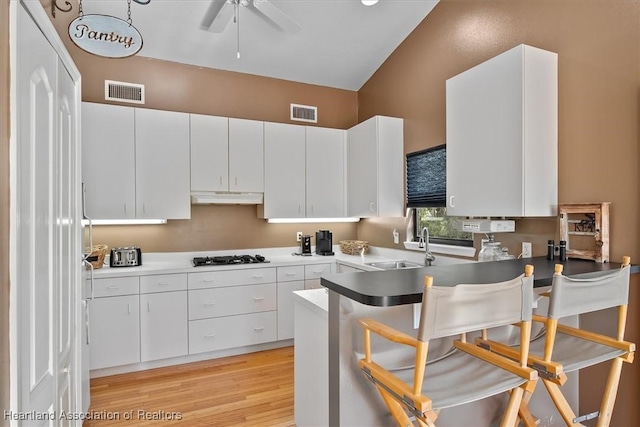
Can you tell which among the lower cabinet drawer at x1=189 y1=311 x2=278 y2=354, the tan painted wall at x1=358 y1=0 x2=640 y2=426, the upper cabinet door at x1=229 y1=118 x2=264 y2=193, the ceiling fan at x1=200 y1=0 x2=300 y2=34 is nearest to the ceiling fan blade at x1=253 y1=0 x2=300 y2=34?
the ceiling fan at x1=200 y1=0 x2=300 y2=34

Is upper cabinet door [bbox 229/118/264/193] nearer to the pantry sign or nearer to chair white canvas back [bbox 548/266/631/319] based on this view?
the pantry sign

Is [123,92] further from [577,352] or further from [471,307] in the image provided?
[577,352]

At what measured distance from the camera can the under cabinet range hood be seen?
12.3 feet

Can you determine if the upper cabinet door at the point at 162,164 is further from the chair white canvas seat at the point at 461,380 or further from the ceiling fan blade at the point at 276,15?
the chair white canvas seat at the point at 461,380

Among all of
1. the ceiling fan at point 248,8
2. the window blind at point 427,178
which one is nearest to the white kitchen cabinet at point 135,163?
the ceiling fan at point 248,8

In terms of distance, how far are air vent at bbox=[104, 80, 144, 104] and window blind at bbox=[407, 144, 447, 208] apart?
288 cm

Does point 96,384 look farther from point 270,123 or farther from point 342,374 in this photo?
point 270,123

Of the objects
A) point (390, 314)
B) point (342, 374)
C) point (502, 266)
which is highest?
point (502, 266)

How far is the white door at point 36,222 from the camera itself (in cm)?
110

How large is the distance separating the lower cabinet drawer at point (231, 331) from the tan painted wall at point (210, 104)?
0.88 meters

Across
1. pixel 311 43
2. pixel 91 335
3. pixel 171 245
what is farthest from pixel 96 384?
pixel 311 43

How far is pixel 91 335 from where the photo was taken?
3162 millimetres

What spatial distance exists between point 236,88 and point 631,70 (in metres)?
3.53

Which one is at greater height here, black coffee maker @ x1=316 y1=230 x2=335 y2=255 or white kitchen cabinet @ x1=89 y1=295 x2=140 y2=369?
black coffee maker @ x1=316 y1=230 x2=335 y2=255
